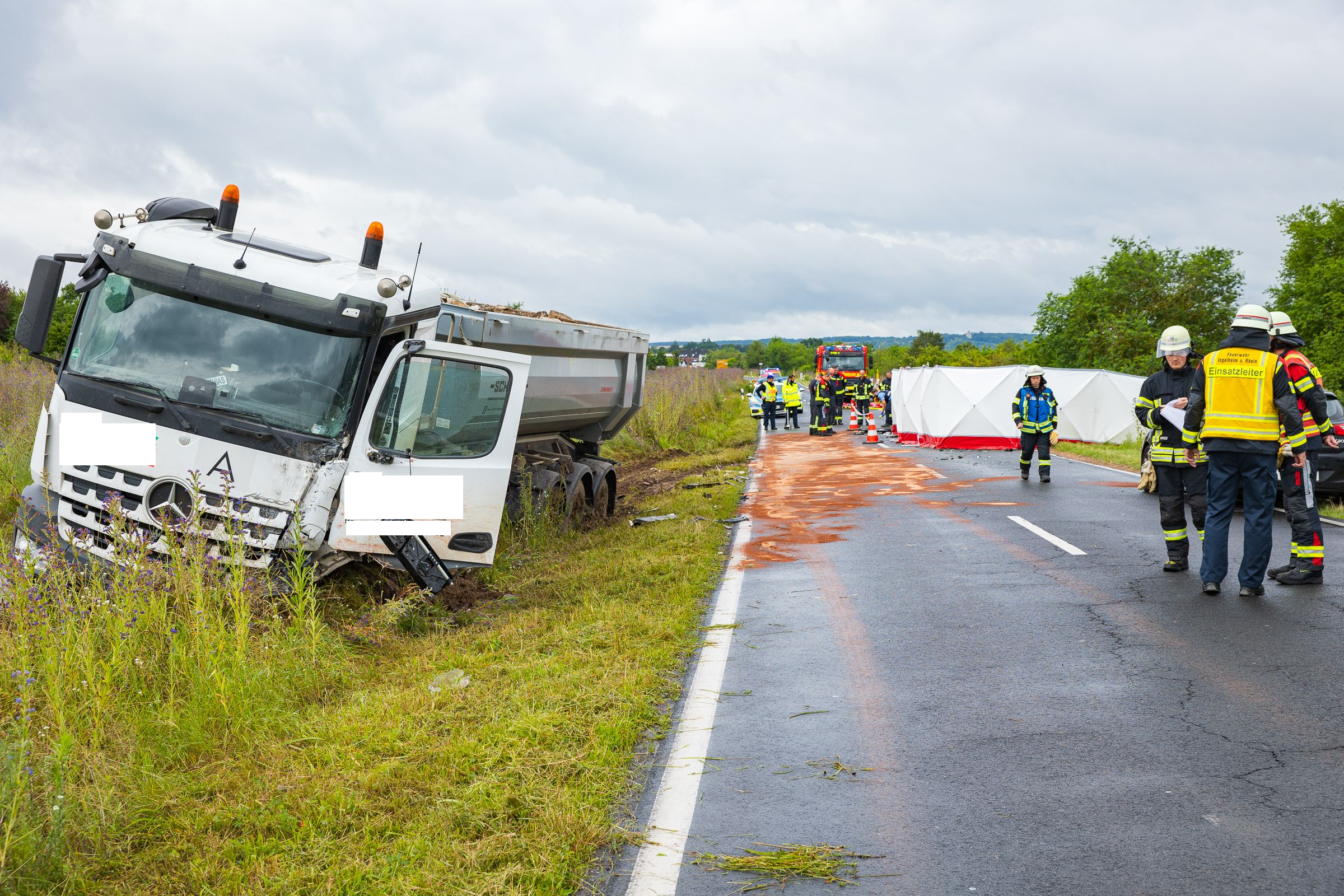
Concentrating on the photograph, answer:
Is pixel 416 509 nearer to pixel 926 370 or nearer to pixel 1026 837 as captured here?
pixel 1026 837

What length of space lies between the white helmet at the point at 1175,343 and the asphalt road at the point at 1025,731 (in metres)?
1.79

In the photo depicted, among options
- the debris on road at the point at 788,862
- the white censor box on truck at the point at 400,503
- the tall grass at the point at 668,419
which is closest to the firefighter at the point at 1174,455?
the white censor box on truck at the point at 400,503

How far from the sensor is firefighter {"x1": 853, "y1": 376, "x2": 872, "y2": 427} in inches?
1371

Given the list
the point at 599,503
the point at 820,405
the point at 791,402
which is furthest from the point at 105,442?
the point at 791,402

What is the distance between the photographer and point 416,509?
673cm

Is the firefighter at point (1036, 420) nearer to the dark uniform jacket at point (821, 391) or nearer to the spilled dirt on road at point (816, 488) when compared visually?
the spilled dirt on road at point (816, 488)

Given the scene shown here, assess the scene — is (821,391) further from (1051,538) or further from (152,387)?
(152,387)

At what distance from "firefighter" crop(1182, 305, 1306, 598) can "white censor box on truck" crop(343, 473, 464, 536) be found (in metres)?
5.37

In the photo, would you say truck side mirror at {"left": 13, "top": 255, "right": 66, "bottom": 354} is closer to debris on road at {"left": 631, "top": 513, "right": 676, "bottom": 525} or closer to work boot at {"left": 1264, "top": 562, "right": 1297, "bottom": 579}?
debris on road at {"left": 631, "top": 513, "right": 676, "bottom": 525}

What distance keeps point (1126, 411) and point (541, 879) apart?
27.2m

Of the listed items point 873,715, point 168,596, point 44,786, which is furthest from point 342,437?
point 873,715

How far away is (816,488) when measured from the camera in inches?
661

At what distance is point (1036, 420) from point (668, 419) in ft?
34.4

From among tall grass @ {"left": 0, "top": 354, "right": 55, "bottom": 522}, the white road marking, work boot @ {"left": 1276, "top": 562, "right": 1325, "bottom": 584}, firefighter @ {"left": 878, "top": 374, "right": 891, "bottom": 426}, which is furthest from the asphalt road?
firefighter @ {"left": 878, "top": 374, "right": 891, "bottom": 426}
